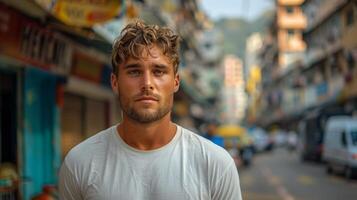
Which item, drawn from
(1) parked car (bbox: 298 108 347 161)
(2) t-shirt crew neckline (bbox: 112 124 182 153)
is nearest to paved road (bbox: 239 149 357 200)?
(1) parked car (bbox: 298 108 347 161)

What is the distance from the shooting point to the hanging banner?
8.96 metres

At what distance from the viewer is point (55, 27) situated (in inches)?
462

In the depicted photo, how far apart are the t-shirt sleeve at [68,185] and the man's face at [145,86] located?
345mm

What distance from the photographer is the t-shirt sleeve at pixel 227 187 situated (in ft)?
7.91

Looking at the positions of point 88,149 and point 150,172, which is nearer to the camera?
point 150,172

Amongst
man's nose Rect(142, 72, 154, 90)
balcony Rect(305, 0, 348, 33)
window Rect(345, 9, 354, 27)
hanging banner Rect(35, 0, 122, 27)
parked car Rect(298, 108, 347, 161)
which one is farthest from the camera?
balcony Rect(305, 0, 348, 33)

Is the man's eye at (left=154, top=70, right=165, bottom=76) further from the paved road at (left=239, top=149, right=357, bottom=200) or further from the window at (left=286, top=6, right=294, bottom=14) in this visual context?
the window at (left=286, top=6, right=294, bottom=14)

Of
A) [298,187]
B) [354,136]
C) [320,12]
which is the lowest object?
[298,187]

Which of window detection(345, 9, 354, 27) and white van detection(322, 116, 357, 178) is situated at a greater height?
window detection(345, 9, 354, 27)

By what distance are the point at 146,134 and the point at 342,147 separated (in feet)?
65.6

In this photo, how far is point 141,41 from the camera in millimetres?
2453

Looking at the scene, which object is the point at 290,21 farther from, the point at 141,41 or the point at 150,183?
the point at 150,183

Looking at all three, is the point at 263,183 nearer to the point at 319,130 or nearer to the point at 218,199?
the point at 319,130

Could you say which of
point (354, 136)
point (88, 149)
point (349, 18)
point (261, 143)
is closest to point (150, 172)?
point (88, 149)
